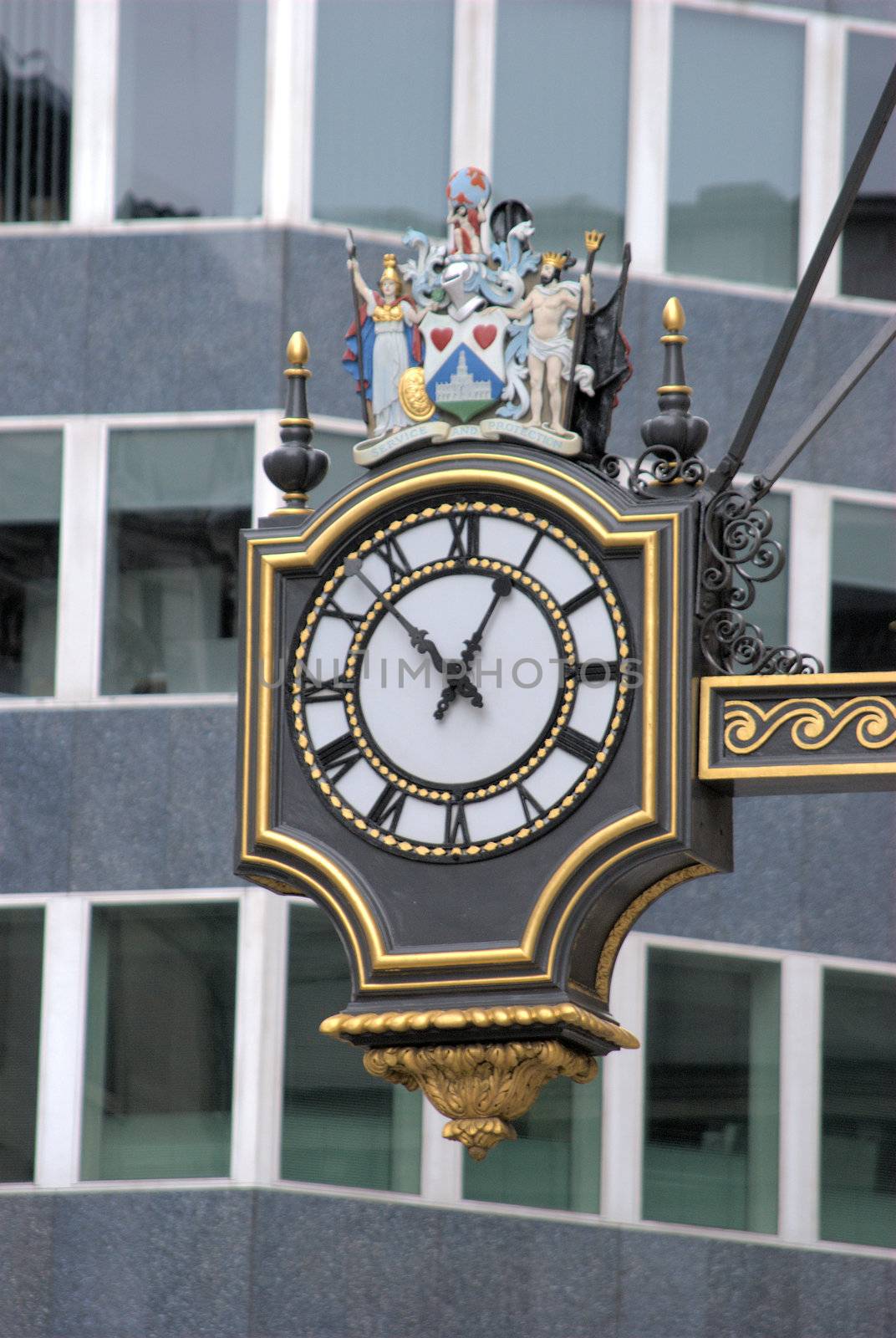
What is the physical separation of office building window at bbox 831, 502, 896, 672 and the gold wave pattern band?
7.54 m

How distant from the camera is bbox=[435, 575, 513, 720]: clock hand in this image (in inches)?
329

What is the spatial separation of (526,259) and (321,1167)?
6.57 m

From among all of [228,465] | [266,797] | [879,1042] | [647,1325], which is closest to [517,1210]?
[647,1325]

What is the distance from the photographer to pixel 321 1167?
14.7m

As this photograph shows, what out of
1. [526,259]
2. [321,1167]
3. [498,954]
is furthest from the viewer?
[321,1167]

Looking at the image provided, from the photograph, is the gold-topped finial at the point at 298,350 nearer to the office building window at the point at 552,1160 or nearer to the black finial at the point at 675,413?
the black finial at the point at 675,413

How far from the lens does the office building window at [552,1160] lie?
14875 mm

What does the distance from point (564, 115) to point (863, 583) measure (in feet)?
8.12

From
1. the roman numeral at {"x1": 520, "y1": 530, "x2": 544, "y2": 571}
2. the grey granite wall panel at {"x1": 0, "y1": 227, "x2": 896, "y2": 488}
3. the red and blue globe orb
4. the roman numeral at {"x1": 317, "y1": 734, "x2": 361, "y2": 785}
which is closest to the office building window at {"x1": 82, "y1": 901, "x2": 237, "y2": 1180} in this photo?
the grey granite wall panel at {"x1": 0, "y1": 227, "x2": 896, "y2": 488}

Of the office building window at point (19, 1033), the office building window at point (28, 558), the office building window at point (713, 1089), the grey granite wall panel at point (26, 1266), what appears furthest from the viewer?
the office building window at point (28, 558)

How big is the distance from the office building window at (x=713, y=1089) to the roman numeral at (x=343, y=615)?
6.87 m

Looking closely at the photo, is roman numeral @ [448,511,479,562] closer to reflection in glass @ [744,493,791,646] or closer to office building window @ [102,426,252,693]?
office building window @ [102,426,252,693]

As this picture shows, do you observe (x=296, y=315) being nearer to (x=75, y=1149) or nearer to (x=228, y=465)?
(x=228, y=465)

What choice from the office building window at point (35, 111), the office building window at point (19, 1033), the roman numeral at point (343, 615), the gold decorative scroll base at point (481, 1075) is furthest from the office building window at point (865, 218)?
the gold decorative scroll base at point (481, 1075)
